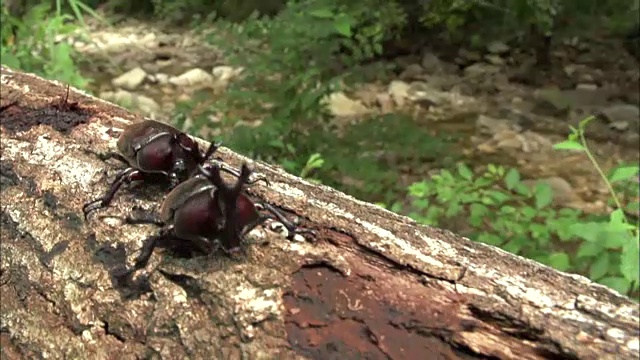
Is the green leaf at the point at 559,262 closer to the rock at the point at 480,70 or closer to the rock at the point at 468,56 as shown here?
the rock at the point at 480,70

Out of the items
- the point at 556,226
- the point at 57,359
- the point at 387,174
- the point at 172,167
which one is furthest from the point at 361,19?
the point at 57,359

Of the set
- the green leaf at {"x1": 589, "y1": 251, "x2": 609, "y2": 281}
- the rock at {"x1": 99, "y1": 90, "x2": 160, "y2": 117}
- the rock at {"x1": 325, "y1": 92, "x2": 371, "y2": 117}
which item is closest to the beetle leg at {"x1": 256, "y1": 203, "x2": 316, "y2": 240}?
the green leaf at {"x1": 589, "y1": 251, "x2": 609, "y2": 281}

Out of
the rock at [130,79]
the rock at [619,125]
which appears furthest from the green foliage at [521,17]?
the rock at [130,79]

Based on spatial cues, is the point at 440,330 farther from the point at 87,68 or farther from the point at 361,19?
the point at 87,68

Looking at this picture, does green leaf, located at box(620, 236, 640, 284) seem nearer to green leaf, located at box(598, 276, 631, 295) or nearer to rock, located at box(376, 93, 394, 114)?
green leaf, located at box(598, 276, 631, 295)

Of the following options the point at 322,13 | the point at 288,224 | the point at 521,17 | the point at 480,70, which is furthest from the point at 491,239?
the point at 480,70

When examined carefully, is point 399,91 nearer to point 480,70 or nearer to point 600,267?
point 480,70
